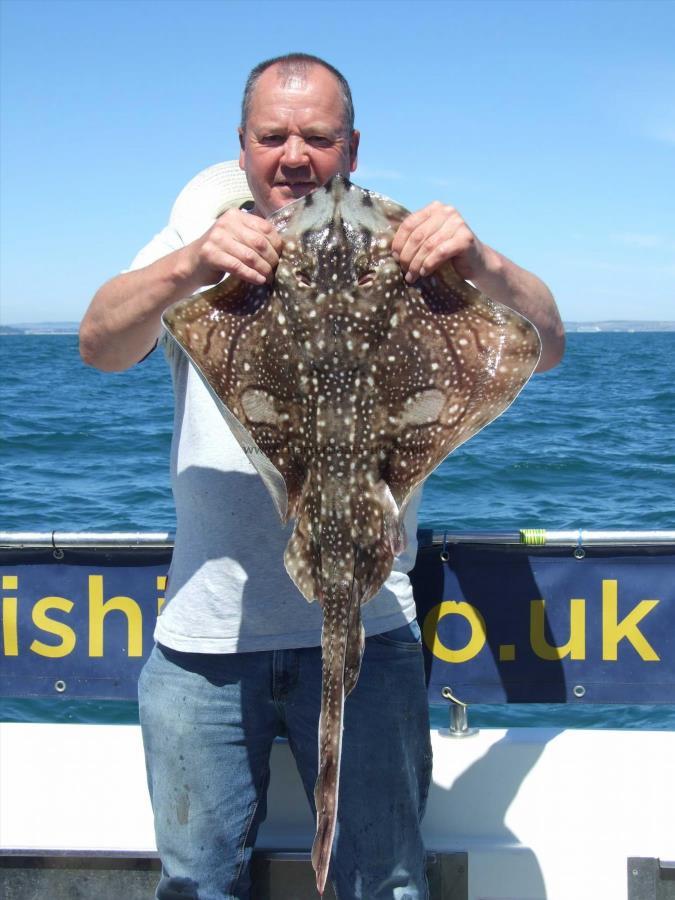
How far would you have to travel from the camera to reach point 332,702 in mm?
2186

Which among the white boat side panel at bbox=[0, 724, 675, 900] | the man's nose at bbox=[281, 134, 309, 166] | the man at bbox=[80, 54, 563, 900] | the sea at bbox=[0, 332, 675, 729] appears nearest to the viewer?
the man's nose at bbox=[281, 134, 309, 166]

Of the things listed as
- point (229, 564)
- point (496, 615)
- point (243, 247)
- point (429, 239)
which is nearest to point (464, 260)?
point (429, 239)

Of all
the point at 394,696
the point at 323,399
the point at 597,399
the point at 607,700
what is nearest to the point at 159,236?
the point at 323,399

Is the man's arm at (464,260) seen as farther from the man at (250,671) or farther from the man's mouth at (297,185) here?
the man's mouth at (297,185)

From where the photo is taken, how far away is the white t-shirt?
8.46 feet

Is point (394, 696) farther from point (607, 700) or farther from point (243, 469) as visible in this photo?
point (607, 700)

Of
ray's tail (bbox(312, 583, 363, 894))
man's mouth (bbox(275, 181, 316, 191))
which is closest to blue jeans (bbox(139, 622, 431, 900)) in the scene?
ray's tail (bbox(312, 583, 363, 894))

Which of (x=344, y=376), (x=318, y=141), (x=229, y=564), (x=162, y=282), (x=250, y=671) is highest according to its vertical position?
(x=318, y=141)

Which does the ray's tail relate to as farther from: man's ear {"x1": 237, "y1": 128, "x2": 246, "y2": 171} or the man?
man's ear {"x1": 237, "y1": 128, "x2": 246, "y2": 171}

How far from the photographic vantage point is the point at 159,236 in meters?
2.80

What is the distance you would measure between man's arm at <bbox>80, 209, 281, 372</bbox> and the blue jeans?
33.2 inches

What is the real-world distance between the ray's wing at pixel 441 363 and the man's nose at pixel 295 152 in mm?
478

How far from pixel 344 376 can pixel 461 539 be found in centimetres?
153

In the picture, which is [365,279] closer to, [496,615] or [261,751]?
[261,751]
